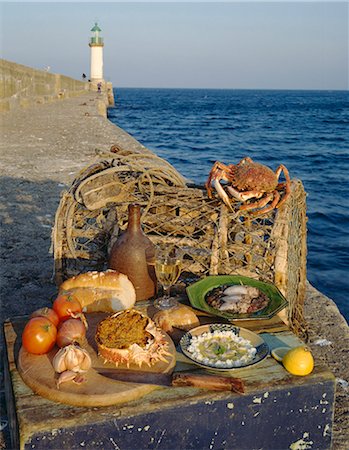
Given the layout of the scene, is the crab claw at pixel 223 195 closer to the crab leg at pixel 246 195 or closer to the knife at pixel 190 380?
the crab leg at pixel 246 195

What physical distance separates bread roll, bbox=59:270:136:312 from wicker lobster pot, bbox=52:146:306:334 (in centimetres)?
80

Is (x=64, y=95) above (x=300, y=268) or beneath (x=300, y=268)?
above

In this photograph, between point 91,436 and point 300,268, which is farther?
point 300,268

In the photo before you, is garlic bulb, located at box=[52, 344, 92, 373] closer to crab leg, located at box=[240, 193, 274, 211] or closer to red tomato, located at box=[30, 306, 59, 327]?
red tomato, located at box=[30, 306, 59, 327]

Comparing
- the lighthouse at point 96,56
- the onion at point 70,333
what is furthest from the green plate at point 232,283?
the lighthouse at point 96,56

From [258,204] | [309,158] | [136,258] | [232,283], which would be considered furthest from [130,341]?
[309,158]

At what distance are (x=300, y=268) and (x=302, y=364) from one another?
2.28m

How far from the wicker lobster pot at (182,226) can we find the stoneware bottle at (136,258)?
0.48m

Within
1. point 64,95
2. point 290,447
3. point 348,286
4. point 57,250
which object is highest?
point 64,95

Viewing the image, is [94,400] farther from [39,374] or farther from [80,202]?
[80,202]

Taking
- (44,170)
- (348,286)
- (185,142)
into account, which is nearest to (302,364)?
(348,286)

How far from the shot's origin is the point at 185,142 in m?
32.2

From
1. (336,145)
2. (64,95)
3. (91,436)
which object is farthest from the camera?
(64,95)

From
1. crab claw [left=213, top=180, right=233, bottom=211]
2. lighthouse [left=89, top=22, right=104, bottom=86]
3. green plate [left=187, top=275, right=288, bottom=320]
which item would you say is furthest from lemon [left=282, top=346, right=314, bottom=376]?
lighthouse [left=89, top=22, right=104, bottom=86]
